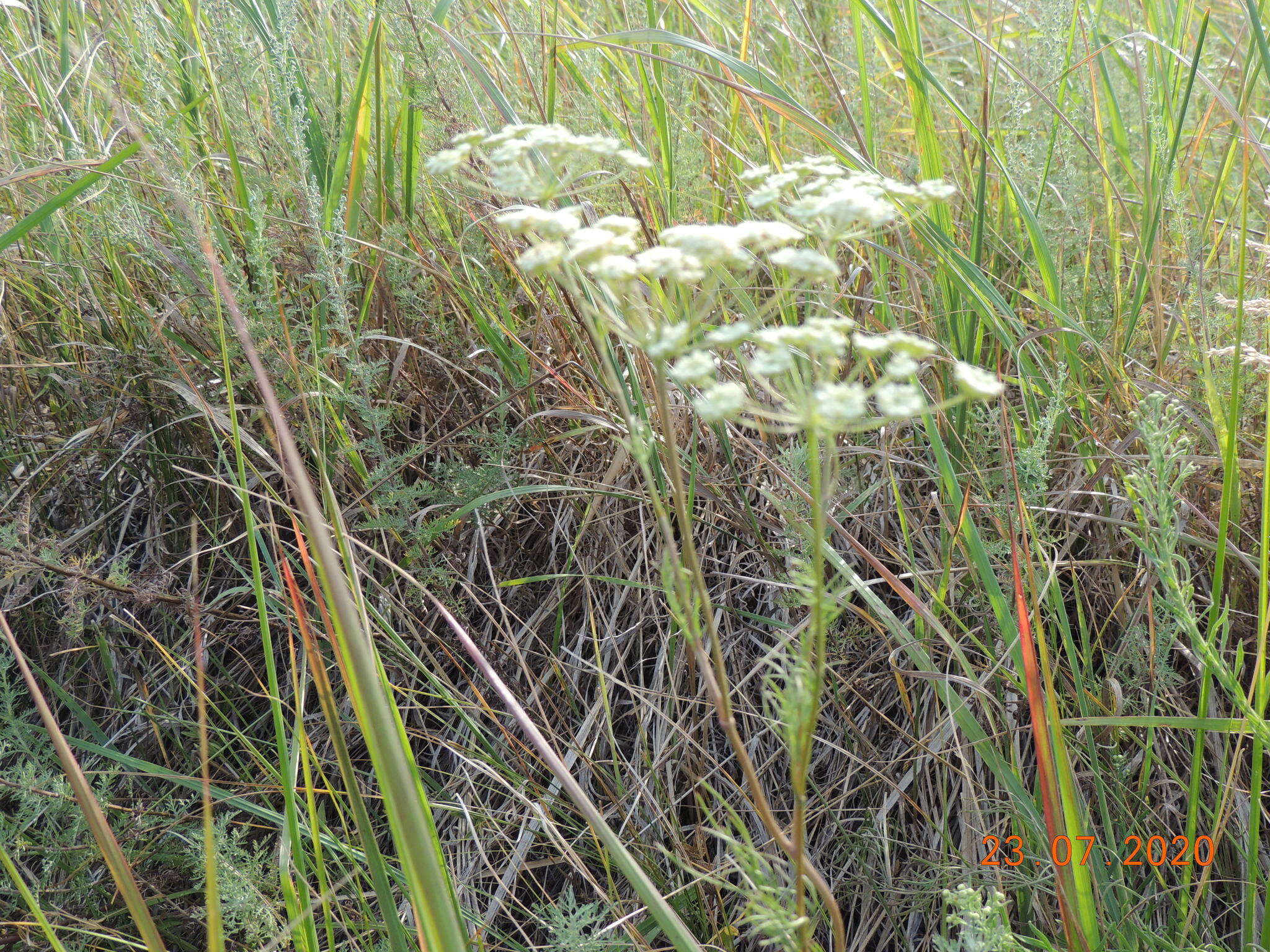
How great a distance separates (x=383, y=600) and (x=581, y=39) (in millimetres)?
1008

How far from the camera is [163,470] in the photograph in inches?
72.4

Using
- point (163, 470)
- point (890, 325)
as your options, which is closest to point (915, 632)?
point (890, 325)

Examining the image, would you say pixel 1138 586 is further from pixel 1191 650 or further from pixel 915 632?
pixel 915 632

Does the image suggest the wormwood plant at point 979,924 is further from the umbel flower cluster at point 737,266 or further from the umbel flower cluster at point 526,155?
the umbel flower cluster at point 526,155

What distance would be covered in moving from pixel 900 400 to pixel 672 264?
19 cm

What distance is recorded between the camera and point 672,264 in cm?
66

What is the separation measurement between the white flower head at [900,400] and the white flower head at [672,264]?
0.16 m

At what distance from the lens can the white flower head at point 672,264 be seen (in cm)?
66
